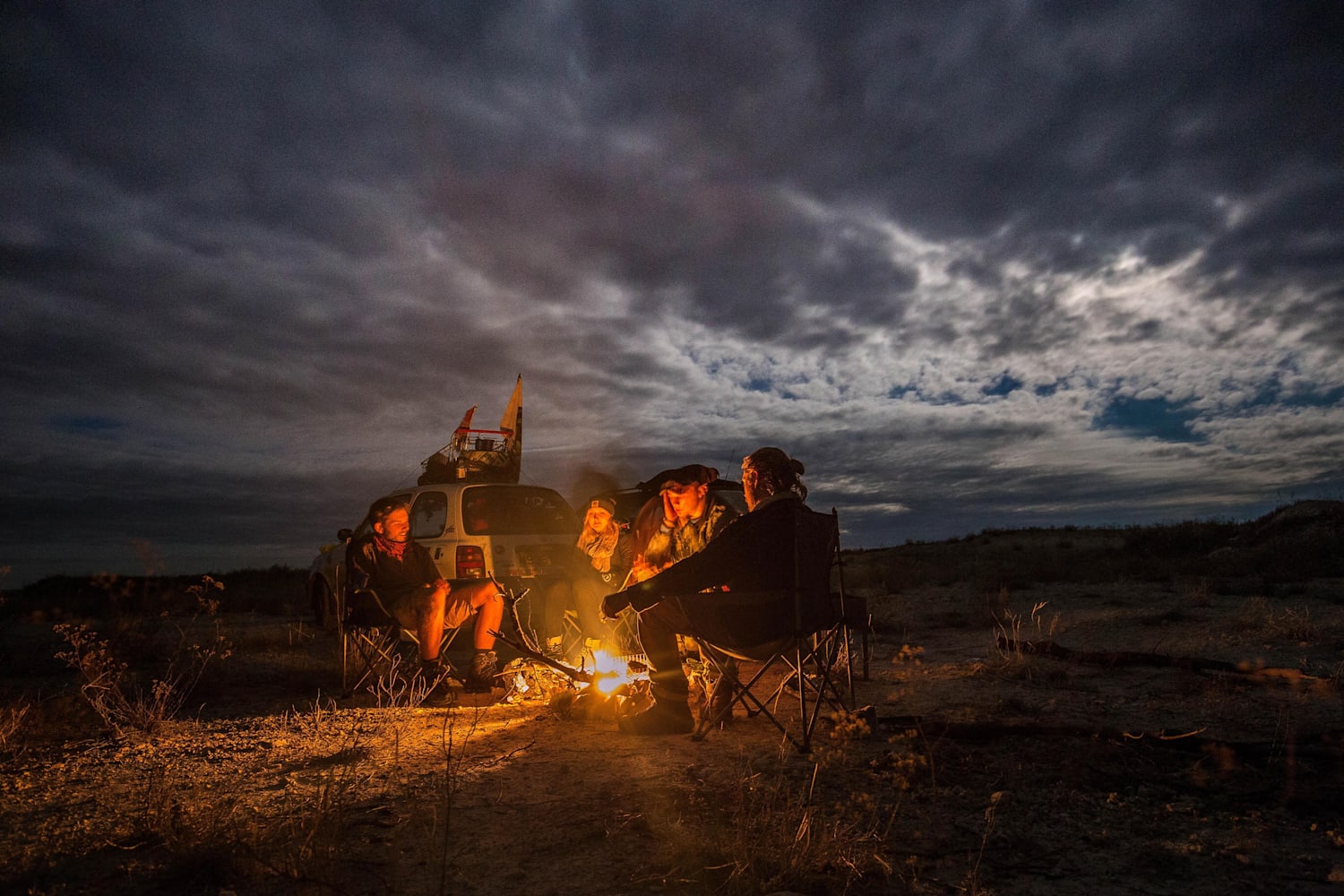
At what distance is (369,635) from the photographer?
5.78 m

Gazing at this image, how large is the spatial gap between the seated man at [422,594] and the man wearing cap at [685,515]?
1.29 metres

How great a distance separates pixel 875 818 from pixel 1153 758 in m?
1.66

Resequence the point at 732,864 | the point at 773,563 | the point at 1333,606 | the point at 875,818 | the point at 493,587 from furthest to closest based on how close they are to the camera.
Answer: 1. the point at 1333,606
2. the point at 493,587
3. the point at 773,563
4. the point at 875,818
5. the point at 732,864

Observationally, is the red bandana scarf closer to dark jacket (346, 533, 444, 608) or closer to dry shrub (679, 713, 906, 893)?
dark jacket (346, 533, 444, 608)

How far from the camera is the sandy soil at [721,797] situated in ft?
7.18

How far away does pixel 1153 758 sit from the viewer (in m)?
3.27

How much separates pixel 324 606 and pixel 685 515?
6415 mm

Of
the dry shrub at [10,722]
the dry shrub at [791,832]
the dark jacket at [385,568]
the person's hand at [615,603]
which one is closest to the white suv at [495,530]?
the dark jacket at [385,568]

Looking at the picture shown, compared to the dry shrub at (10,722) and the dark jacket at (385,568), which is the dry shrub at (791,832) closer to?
the dry shrub at (10,722)

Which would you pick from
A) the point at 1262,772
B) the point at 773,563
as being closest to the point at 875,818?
the point at 773,563

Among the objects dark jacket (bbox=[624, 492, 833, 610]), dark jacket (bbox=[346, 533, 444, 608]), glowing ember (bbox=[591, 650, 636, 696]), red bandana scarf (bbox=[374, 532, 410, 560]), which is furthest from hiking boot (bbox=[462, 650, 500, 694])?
dark jacket (bbox=[624, 492, 833, 610])

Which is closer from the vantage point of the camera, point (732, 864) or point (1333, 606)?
point (732, 864)

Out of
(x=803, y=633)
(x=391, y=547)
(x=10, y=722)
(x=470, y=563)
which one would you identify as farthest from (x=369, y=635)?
(x=803, y=633)

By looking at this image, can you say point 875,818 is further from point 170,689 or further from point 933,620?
point 933,620
